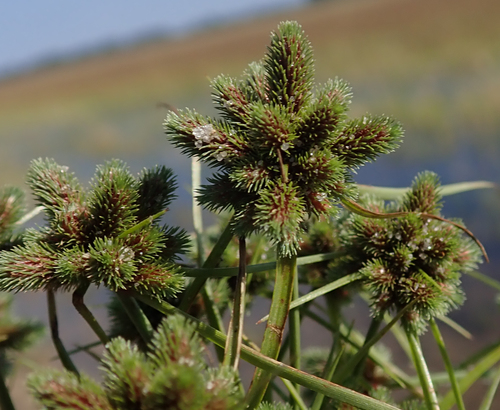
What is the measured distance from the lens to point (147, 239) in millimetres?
323

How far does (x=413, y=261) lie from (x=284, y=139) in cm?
15

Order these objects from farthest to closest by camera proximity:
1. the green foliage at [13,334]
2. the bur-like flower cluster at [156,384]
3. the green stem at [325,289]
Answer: the green foliage at [13,334] → the green stem at [325,289] → the bur-like flower cluster at [156,384]

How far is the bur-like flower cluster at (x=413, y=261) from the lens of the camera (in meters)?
0.36

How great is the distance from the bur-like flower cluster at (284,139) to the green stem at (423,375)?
0.14 metres

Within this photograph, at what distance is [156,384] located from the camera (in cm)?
23

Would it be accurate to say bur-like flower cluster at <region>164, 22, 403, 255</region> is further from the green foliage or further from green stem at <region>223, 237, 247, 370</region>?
the green foliage

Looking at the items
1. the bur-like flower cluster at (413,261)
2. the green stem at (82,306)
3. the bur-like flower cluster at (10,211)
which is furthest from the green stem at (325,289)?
the bur-like flower cluster at (10,211)

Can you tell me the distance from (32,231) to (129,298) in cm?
8

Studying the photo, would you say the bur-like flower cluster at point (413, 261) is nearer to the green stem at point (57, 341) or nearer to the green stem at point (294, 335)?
the green stem at point (294, 335)

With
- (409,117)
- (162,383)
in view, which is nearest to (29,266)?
(162,383)

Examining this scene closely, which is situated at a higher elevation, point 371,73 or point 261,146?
point 371,73

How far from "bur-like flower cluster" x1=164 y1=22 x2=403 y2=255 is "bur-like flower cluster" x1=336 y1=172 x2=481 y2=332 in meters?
0.08

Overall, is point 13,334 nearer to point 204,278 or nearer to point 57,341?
point 57,341

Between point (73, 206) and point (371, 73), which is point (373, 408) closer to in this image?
point (73, 206)
